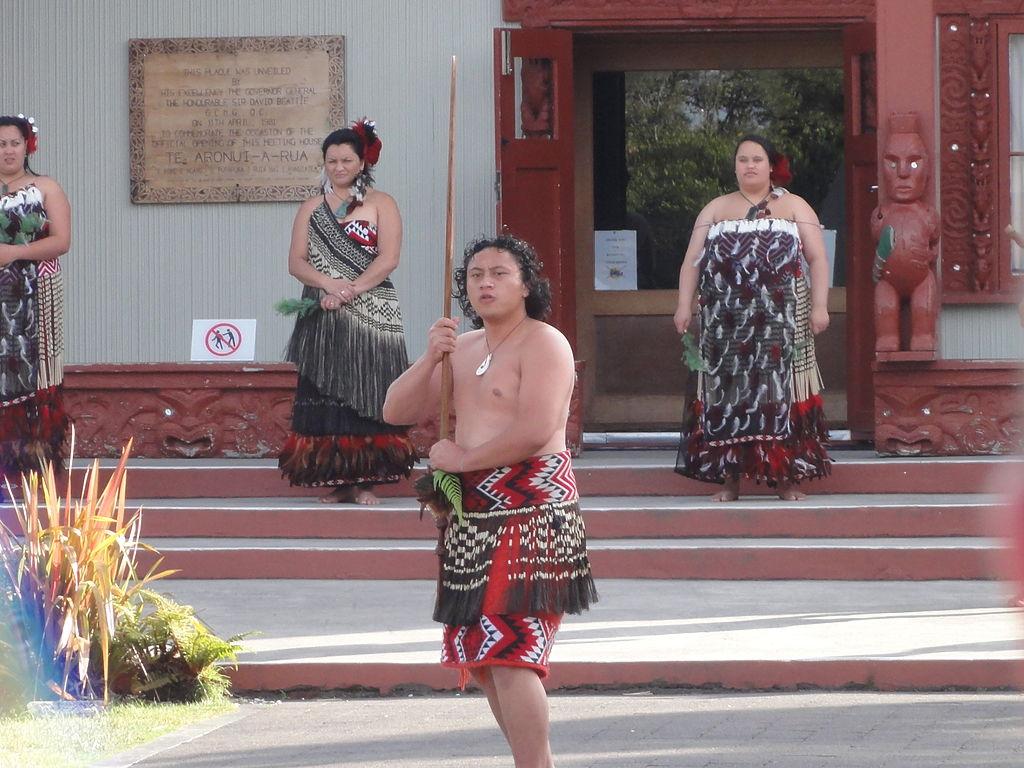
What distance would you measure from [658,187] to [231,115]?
10.1ft

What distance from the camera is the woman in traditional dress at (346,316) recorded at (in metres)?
9.77

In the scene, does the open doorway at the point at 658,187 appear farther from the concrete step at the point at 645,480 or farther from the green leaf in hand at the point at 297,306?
the green leaf in hand at the point at 297,306

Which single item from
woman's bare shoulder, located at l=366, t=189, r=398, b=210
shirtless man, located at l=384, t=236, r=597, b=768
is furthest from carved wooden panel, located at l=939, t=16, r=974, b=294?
shirtless man, located at l=384, t=236, r=597, b=768

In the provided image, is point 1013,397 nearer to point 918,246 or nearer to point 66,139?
point 918,246

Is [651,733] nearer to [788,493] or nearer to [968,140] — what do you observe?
[788,493]

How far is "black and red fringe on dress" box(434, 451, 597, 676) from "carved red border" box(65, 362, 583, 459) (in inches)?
236

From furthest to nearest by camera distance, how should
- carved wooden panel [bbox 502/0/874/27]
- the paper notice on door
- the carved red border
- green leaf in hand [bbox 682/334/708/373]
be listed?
the paper notice on door, carved wooden panel [bbox 502/0/874/27], the carved red border, green leaf in hand [bbox 682/334/708/373]

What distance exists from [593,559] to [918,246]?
2.85 m

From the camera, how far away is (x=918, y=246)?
10547 mm

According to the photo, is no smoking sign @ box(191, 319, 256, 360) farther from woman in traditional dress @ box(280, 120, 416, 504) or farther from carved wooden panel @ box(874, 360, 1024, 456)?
carved wooden panel @ box(874, 360, 1024, 456)

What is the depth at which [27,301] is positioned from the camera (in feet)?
32.1

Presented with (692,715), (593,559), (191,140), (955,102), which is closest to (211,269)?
(191,140)

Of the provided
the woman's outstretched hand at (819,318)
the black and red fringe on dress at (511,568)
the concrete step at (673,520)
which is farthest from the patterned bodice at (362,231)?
the black and red fringe on dress at (511,568)

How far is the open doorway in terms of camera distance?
12.7 meters
